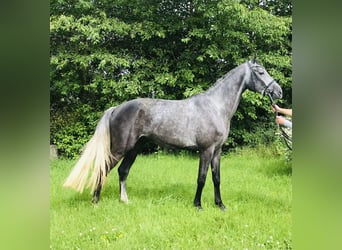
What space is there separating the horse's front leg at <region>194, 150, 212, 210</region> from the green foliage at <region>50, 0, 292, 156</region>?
12.2 inches

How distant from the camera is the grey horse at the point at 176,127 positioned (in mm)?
2697

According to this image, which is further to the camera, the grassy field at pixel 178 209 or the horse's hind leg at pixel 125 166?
the horse's hind leg at pixel 125 166

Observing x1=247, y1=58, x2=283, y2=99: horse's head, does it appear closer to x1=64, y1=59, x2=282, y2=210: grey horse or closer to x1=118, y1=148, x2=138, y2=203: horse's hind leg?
x1=64, y1=59, x2=282, y2=210: grey horse

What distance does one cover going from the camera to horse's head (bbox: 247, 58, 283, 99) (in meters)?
2.64

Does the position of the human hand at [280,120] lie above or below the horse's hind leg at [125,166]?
above

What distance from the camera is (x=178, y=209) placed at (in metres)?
2.71

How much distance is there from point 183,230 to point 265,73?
1440mm

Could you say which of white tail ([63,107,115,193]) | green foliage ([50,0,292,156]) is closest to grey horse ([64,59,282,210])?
white tail ([63,107,115,193])

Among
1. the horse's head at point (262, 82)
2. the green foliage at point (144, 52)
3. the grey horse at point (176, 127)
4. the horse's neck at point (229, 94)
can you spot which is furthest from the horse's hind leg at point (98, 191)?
the horse's head at point (262, 82)

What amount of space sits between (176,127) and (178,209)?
0.69 meters

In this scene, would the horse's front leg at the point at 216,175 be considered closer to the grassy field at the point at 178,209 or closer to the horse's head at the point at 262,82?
the grassy field at the point at 178,209

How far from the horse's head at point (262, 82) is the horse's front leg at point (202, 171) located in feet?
2.20
